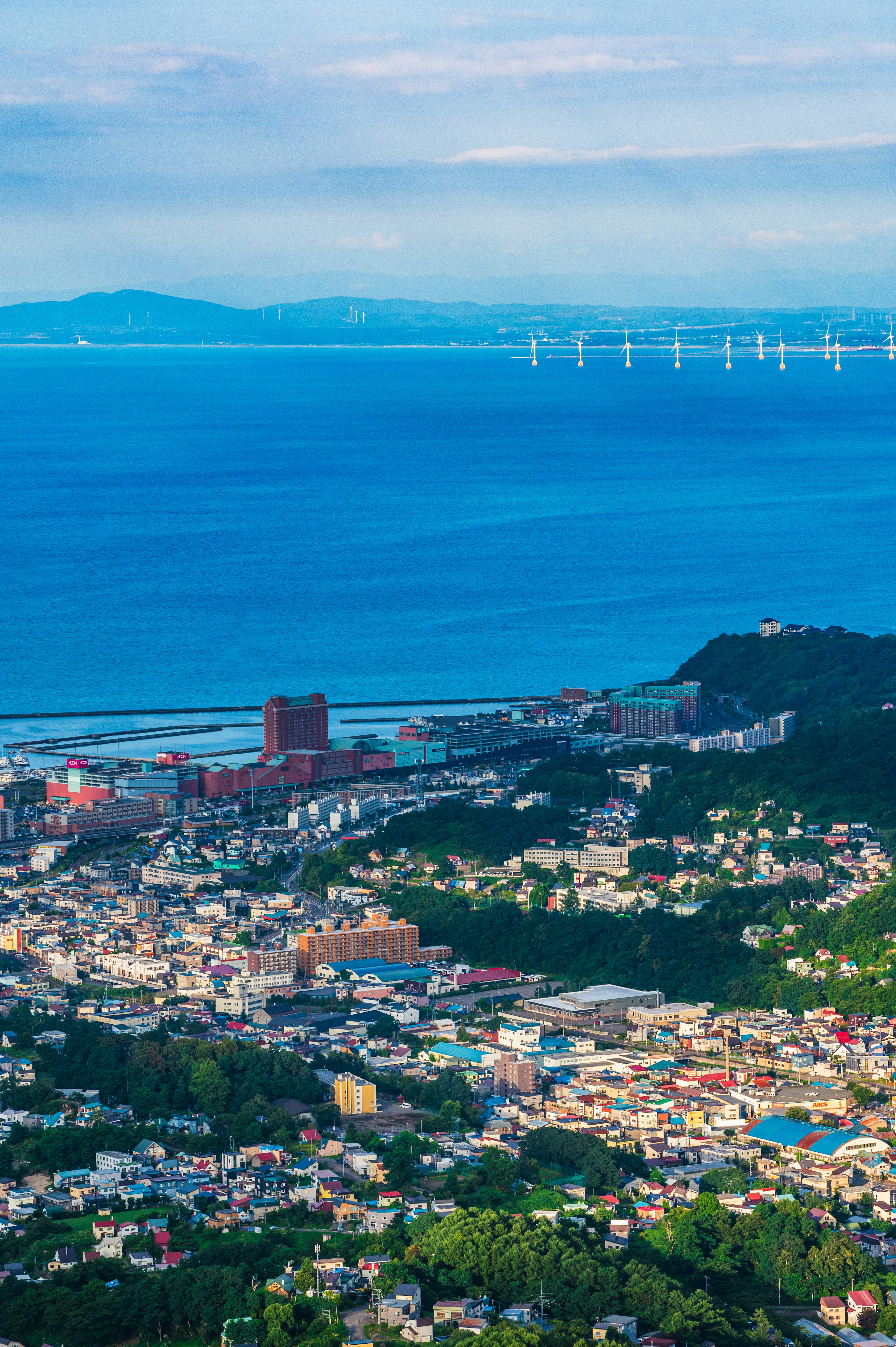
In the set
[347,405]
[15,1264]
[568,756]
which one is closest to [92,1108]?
[15,1264]

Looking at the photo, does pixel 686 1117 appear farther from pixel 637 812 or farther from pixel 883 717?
pixel 883 717

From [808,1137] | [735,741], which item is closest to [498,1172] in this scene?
[808,1137]

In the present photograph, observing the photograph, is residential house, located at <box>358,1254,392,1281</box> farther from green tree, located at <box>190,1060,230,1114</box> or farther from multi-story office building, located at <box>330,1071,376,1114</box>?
green tree, located at <box>190,1060,230,1114</box>

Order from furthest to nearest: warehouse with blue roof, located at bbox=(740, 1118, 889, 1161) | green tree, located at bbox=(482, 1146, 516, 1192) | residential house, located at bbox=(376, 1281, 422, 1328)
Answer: warehouse with blue roof, located at bbox=(740, 1118, 889, 1161) < green tree, located at bbox=(482, 1146, 516, 1192) < residential house, located at bbox=(376, 1281, 422, 1328)

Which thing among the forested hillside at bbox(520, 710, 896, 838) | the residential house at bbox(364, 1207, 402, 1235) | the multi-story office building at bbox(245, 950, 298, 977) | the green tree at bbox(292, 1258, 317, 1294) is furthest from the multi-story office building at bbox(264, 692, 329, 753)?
the green tree at bbox(292, 1258, 317, 1294)

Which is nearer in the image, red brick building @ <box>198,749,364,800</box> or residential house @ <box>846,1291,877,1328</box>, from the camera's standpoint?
residential house @ <box>846,1291,877,1328</box>

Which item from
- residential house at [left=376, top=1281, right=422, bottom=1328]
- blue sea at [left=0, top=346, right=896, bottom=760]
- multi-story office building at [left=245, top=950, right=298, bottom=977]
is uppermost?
blue sea at [left=0, top=346, right=896, bottom=760]

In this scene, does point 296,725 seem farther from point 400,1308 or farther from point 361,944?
point 400,1308

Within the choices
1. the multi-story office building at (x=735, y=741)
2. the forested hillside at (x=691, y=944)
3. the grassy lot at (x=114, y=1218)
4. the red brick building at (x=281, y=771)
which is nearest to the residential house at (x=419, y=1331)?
the grassy lot at (x=114, y=1218)

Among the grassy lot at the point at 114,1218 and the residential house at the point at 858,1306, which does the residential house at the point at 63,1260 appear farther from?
the residential house at the point at 858,1306
